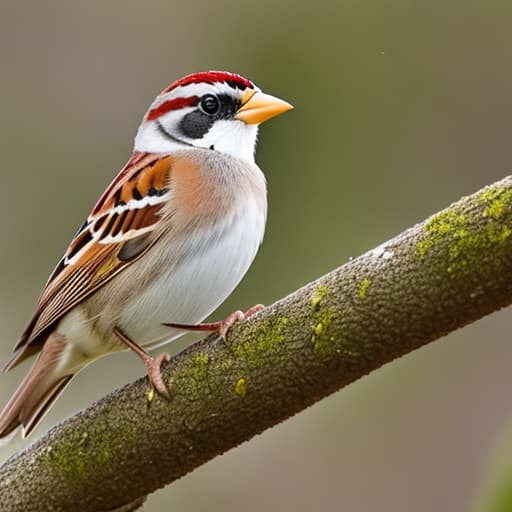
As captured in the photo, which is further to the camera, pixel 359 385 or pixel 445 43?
pixel 445 43

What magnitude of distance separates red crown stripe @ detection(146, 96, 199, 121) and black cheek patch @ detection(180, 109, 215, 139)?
32 millimetres

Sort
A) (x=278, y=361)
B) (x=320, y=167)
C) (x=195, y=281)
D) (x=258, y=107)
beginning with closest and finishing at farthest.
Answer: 1. (x=278, y=361)
2. (x=195, y=281)
3. (x=258, y=107)
4. (x=320, y=167)

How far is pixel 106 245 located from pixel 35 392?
463mm

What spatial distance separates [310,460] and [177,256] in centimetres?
249

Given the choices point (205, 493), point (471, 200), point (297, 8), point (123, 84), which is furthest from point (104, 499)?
point (297, 8)

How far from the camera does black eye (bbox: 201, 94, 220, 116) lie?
11.6ft

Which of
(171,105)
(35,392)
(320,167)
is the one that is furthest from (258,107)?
(320,167)

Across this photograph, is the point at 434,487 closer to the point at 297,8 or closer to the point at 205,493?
the point at 205,493

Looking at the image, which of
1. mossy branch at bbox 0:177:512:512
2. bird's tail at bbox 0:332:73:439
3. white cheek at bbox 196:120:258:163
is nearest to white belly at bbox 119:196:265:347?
bird's tail at bbox 0:332:73:439

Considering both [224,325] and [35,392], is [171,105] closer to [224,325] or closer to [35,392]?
[35,392]

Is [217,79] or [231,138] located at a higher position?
[217,79]

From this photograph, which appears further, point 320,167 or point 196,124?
point 320,167

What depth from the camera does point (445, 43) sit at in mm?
5992

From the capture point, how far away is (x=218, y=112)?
3.54 meters
